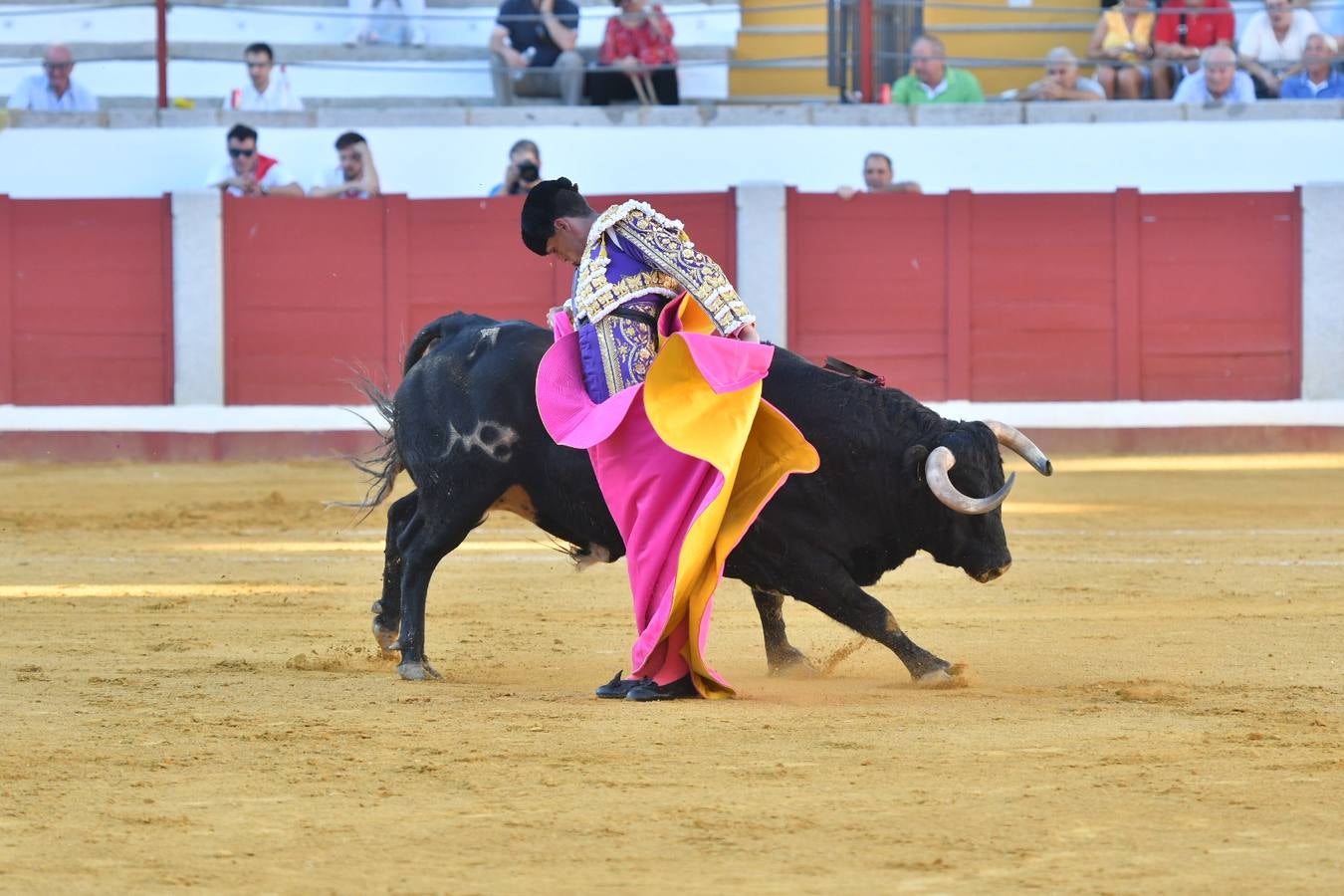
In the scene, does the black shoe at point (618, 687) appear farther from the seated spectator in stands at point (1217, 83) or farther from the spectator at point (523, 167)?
the seated spectator in stands at point (1217, 83)

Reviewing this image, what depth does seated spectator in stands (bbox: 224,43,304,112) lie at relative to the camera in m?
10.8

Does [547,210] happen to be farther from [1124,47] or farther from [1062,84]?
[1124,47]

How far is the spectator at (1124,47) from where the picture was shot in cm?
1089

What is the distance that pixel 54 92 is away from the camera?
35.6 ft

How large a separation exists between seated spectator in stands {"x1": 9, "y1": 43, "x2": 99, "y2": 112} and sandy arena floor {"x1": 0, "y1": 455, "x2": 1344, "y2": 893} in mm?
5073

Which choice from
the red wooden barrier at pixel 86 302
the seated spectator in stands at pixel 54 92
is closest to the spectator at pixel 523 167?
the red wooden barrier at pixel 86 302

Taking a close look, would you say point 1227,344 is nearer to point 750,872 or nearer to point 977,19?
point 977,19

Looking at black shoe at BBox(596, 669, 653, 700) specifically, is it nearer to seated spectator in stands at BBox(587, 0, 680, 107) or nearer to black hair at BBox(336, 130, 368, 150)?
black hair at BBox(336, 130, 368, 150)

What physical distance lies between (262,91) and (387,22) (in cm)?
138

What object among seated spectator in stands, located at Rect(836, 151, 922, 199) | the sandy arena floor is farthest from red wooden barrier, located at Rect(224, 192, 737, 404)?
the sandy arena floor

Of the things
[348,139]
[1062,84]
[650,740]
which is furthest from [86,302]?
[650,740]

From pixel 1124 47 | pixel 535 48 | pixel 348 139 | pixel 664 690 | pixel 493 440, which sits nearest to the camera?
pixel 664 690

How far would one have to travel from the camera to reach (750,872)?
2506 millimetres

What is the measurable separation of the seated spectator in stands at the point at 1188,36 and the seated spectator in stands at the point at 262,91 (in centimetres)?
464
